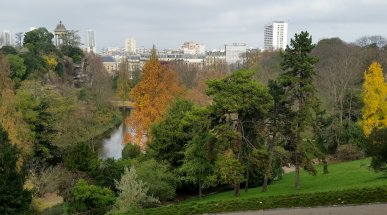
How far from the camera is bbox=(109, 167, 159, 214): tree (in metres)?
19.5

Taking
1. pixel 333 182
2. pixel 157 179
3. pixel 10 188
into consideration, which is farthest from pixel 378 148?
pixel 10 188

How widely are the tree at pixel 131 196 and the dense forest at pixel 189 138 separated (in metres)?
0.05

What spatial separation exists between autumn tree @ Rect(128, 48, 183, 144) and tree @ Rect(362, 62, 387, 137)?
1381 cm

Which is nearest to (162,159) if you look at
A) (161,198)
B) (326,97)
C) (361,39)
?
(161,198)

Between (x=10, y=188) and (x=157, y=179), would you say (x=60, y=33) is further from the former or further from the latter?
(x=10, y=188)

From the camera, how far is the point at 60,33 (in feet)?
250

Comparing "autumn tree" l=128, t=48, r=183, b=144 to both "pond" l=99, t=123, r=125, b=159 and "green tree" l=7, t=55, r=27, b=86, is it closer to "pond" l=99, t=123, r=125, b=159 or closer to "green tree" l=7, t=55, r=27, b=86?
"pond" l=99, t=123, r=125, b=159

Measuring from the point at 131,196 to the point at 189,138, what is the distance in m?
6.21

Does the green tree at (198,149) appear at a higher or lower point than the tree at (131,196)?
higher

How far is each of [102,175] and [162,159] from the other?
369cm

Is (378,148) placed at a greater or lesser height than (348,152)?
greater

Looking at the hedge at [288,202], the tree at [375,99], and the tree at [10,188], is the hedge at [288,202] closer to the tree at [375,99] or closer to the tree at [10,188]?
the tree at [10,188]

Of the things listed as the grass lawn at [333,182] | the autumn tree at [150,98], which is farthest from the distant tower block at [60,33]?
the grass lawn at [333,182]

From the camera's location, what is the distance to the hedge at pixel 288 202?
50.5 feet
